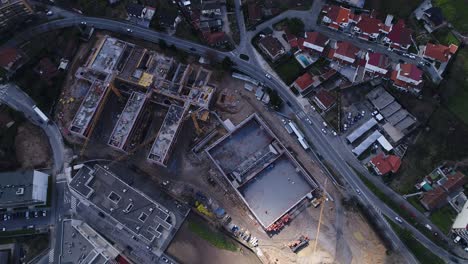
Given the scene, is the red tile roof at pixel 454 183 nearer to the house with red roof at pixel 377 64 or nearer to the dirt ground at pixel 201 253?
the house with red roof at pixel 377 64

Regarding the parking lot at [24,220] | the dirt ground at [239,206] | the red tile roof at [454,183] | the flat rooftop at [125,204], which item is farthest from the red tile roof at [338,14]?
the parking lot at [24,220]

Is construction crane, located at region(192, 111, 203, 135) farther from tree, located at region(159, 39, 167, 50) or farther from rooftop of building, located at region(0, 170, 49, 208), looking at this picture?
rooftop of building, located at region(0, 170, 49, 208)

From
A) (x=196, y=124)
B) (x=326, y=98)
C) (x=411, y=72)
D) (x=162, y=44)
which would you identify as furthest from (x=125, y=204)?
(x=411, y=72)

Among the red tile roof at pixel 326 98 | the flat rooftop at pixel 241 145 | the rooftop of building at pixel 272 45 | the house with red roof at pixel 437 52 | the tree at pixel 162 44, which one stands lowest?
the house with red roof at pixel 437 52

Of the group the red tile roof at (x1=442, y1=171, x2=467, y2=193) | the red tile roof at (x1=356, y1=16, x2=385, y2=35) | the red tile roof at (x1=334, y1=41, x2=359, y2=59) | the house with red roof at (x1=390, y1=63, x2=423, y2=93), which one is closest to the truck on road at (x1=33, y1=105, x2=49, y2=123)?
the red tile roof at (x1=334, y1=41, x2=359, y2=59)

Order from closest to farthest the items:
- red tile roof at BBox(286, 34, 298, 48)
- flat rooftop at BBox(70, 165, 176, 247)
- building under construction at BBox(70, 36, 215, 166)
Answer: flat rooftop at BBox(70, 165, 176, 247), building under construction at BBox(70, 36, 215, 166), red tile roof at BBox(286, 34, 298, 48)

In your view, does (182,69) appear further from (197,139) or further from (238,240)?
(238,240)

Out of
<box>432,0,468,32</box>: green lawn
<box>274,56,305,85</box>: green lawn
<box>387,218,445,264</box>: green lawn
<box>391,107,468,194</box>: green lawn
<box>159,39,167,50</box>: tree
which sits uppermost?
<box>159,39,167,50</box>: tree
